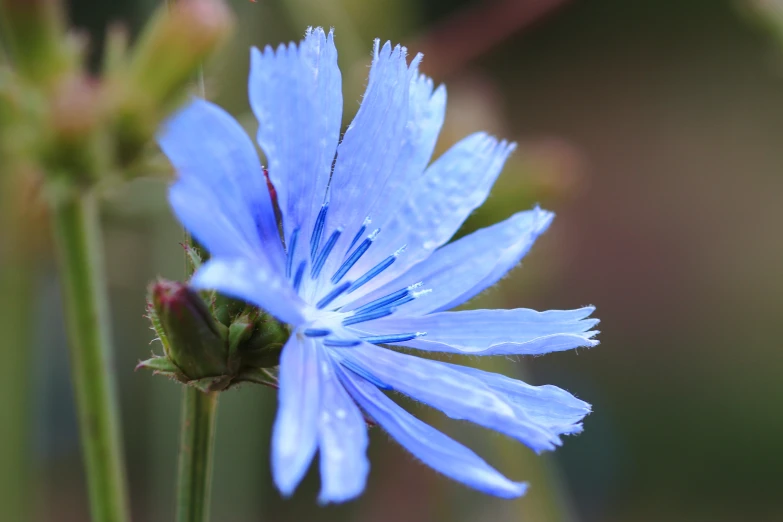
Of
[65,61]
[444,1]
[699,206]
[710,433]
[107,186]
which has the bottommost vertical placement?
[710,433]

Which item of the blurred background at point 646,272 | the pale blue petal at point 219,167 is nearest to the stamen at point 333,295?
the pale blue petal at point 219,167

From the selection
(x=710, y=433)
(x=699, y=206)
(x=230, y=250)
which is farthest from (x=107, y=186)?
(x=699, y=206)

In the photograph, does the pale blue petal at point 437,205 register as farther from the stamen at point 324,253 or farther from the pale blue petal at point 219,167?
the pale blue petal at point 219,167

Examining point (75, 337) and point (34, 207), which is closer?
point (75, 337)

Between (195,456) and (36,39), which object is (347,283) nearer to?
→ (195,456)

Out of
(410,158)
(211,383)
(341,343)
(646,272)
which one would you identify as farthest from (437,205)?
(646,272)

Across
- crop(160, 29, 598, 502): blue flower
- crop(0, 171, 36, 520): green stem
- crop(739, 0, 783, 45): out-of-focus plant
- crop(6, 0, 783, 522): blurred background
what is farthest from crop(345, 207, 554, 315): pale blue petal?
crop(6, 0, 783, 522): blurred background

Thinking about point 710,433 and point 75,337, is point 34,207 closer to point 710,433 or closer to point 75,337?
point 75,337
